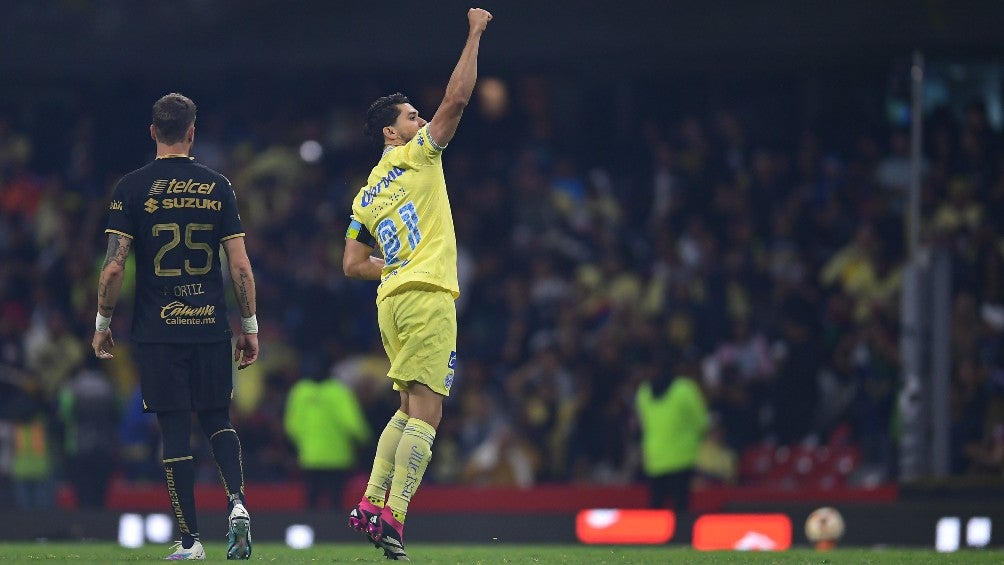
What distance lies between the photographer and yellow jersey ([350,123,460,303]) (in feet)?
27.9

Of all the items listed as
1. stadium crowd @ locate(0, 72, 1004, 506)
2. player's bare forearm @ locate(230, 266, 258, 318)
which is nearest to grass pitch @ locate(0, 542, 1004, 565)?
player's bare forearm @ locate(230, 266, 258, 318)

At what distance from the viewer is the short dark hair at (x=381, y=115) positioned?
8.92 metres

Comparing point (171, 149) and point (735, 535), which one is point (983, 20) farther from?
point (171, 149)

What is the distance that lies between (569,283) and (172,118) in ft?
35.5

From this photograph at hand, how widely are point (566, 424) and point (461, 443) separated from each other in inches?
43.5

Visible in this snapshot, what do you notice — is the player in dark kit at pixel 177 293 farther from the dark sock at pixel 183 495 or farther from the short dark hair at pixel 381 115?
the short dark hair at pixel 381 115

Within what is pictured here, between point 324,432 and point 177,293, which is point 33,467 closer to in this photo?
point 324,432

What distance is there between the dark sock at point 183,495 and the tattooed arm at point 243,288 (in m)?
0.57

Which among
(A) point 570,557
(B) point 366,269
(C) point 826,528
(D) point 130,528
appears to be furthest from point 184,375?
(D) point 130,528

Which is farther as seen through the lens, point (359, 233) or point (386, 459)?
point (359, 233)

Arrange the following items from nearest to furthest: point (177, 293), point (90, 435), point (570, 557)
Result: point (177, 293)
point (570, 557)
point (90, 435)

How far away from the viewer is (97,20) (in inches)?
757

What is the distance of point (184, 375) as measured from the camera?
8570 mm

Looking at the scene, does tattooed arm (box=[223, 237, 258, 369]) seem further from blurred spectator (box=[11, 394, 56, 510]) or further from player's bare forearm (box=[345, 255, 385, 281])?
blurred spectator (box=[11, 394, 56, 510])
